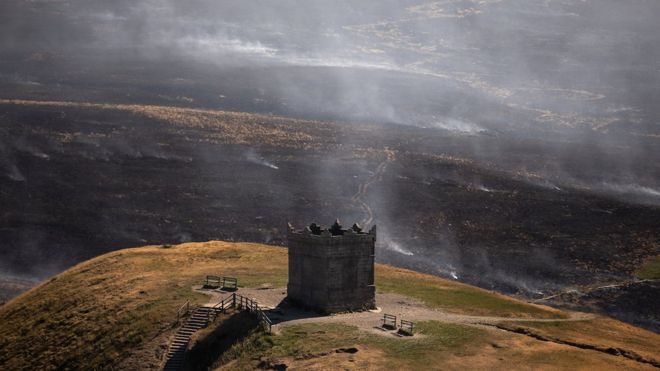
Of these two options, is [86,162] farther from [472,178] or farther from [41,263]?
[472,178]

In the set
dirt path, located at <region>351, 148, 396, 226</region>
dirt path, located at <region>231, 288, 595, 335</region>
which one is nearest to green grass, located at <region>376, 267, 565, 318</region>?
dirt path, located at <region>231, 288, 595, 335</region>

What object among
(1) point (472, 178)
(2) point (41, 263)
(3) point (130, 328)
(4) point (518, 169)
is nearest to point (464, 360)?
(3) point (130, 328)

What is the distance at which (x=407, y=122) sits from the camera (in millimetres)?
190625

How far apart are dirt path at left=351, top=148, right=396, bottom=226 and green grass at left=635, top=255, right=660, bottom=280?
1213 inches

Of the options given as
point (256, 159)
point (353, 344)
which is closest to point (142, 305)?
point (353, 344)

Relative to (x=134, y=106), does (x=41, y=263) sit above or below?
below

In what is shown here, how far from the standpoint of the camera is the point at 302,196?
128m

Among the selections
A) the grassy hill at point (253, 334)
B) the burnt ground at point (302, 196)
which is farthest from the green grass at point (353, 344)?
the burnt ground at point (302, 196)

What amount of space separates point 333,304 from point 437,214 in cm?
6359

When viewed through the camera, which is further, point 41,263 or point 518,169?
point 518,169

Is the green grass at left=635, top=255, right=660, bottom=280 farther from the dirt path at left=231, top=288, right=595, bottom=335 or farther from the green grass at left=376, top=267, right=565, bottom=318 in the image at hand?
the dirt path at left=231, top=288, right=595, bottom=335

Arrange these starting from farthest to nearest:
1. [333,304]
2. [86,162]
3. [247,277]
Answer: [86,162] < [247,277] < [333,304]

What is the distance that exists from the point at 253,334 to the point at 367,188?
80472 millimetres

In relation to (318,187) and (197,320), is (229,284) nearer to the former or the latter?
(197,320)
